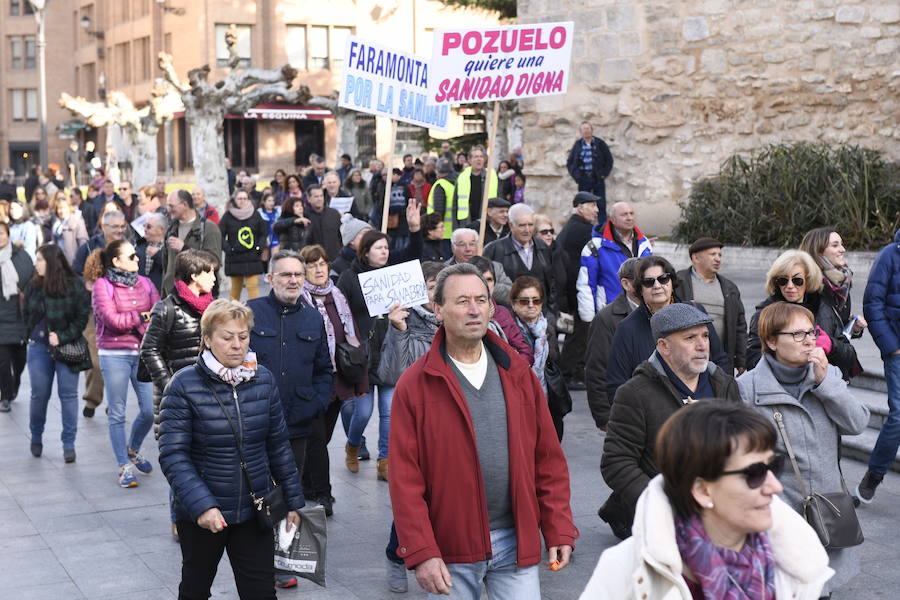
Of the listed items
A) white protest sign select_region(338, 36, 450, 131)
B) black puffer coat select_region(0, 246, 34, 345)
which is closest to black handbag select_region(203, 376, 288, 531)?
black puffer coat select_region(0, 246, 34, 345)

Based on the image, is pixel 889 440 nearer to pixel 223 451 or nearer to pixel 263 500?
pixel 263 500

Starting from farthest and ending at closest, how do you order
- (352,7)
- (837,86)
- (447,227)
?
(352,7), (837,86), (447,227)

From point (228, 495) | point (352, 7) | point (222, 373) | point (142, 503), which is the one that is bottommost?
point (142, 503)

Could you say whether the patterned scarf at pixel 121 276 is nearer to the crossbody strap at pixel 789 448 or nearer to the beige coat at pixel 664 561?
the crossbody strap at pixel 789 448

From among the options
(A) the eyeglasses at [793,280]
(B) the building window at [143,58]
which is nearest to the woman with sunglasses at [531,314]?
(A) the eyeglasses at [793,280]

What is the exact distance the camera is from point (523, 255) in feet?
35.2

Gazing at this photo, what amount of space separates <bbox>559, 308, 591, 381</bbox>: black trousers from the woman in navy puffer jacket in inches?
256

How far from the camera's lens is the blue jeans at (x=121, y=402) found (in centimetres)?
898

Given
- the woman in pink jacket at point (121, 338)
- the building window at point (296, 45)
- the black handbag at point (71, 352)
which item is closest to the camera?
the woman in pink jacket at point (121, 338)

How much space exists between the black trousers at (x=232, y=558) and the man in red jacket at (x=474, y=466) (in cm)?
128

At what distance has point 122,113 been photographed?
41500 millimetres

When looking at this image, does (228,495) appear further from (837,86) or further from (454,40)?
(837,86)

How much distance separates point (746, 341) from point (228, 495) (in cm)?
380

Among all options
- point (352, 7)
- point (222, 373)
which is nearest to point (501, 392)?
Result: point (222, 373)
